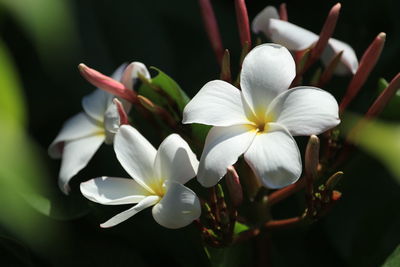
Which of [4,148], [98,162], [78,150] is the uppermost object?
[4,148]

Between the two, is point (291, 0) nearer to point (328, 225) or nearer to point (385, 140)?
point (328, 225)

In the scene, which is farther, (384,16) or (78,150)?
(384,16)

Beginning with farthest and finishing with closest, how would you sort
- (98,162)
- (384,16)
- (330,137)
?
1. (384,16)
2. (98,162)
3. (330,137)

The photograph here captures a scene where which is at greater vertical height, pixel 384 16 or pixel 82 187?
pixel 82 187

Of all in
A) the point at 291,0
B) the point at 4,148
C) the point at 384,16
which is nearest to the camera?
the point at 4,148

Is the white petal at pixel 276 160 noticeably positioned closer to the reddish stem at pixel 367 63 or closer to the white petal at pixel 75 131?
the reddish stem at pixel 367 63

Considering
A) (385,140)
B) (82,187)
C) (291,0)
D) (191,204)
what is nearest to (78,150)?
(82,187)

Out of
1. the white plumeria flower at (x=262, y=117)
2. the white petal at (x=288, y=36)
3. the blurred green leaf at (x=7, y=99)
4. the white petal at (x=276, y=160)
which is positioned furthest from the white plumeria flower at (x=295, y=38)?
the blurred green leaf at (x=7, y=99)

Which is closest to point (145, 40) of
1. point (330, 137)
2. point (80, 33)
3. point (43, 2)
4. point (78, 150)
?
point (80, 33)
